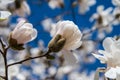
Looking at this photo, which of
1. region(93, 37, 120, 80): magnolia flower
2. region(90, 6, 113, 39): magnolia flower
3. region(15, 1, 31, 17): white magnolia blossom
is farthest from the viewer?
region(90, 6, 113, 39): magnolia flower

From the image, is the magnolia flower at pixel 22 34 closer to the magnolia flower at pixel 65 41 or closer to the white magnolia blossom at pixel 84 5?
the magnolia flower at pixel 65 41

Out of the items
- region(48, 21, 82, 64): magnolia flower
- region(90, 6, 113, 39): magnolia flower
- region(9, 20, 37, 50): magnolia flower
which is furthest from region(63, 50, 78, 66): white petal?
region(90, 6, 113, 39): magnolia flower

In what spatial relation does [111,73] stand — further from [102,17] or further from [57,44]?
[102,17]

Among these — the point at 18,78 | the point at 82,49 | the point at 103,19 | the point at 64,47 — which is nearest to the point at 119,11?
the point at 103,19

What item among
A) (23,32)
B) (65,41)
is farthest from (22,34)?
(65,41)

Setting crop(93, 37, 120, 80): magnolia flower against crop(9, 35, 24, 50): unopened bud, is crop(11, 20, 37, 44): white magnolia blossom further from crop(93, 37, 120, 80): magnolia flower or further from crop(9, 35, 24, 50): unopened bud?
crop(93, 37, 120, 80): magnolia flower

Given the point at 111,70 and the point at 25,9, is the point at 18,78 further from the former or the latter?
the point at 111,70

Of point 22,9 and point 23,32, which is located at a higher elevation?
point 22,9
